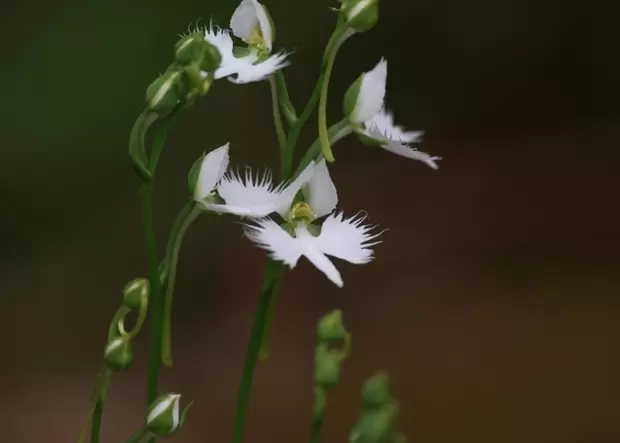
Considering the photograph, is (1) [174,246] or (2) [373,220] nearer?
(1) [174,246]

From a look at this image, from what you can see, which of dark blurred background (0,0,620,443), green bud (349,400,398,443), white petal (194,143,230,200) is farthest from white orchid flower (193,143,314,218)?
dark blurred background (0,0,620,443)

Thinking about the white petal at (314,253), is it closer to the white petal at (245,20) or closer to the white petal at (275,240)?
the white petal at (275,240)

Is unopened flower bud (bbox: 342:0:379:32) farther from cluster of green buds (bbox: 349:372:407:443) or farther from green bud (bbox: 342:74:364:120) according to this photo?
cluster of green buds (bbox: 349:372:407:443)

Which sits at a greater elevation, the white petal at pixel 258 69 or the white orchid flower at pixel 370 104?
the white petal at pixel 258 69

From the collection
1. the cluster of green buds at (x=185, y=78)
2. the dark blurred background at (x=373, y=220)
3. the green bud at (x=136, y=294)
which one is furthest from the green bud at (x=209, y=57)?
the dark blurred background at (x=373, y=220)

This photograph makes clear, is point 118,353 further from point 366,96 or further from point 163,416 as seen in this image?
point 366,96

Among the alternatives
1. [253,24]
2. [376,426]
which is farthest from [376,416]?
[253,24]
